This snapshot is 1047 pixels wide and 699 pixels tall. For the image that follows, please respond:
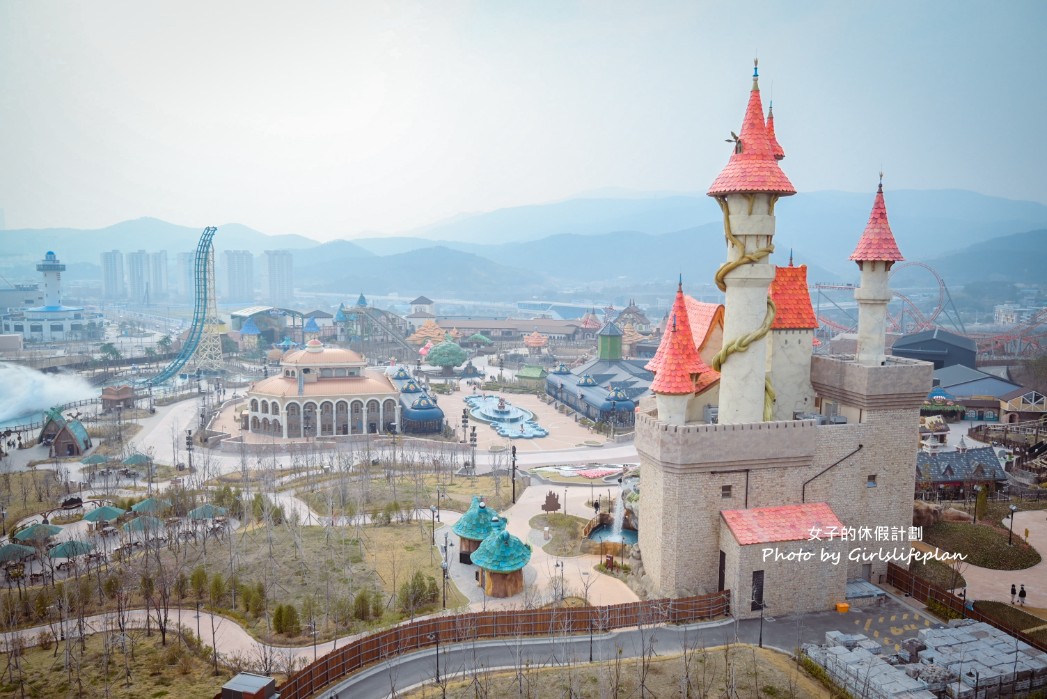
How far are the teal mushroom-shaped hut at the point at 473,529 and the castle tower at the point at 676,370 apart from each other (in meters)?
9.47

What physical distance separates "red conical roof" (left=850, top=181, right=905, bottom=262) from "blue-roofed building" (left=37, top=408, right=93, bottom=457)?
5159 centimetres

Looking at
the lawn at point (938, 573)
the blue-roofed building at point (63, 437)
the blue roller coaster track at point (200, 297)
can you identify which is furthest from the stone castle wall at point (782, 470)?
the blue roller coaster track at point (200, 297)

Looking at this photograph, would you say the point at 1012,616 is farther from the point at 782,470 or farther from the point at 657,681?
the point at 657,681

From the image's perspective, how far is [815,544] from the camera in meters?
25.7

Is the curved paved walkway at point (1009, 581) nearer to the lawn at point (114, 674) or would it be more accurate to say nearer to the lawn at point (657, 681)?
the lawn at point (657, 681)

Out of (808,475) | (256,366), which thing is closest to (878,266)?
(808,475)

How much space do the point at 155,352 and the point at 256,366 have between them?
810 inches

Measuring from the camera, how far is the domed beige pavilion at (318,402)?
5978cm

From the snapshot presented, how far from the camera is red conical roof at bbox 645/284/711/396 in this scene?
86.5 feet

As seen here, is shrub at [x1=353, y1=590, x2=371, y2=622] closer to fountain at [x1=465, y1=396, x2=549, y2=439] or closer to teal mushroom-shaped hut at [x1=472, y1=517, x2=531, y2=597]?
teal mushroom-shaped hut at [x1=472, y1=517, x2=531, y2=597]

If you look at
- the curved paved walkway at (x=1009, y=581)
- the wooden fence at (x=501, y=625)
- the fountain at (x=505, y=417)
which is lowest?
the curved paved walkway at (x=1009, y=581)

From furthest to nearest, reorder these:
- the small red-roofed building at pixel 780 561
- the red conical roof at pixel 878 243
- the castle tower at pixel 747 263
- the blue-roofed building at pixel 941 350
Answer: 1. the blue-roofed building at pixel 941 350
2. the red conical roof at pixel 878 243
3. the castle tower at pixel 747 263
4. the small red-roofed building at pixel 780 561

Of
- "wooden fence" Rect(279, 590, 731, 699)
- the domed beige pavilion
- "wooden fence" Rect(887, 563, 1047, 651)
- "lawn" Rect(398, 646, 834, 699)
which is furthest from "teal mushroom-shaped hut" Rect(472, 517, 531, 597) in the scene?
the domed beige pavilion

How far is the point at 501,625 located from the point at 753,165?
59.3ft
